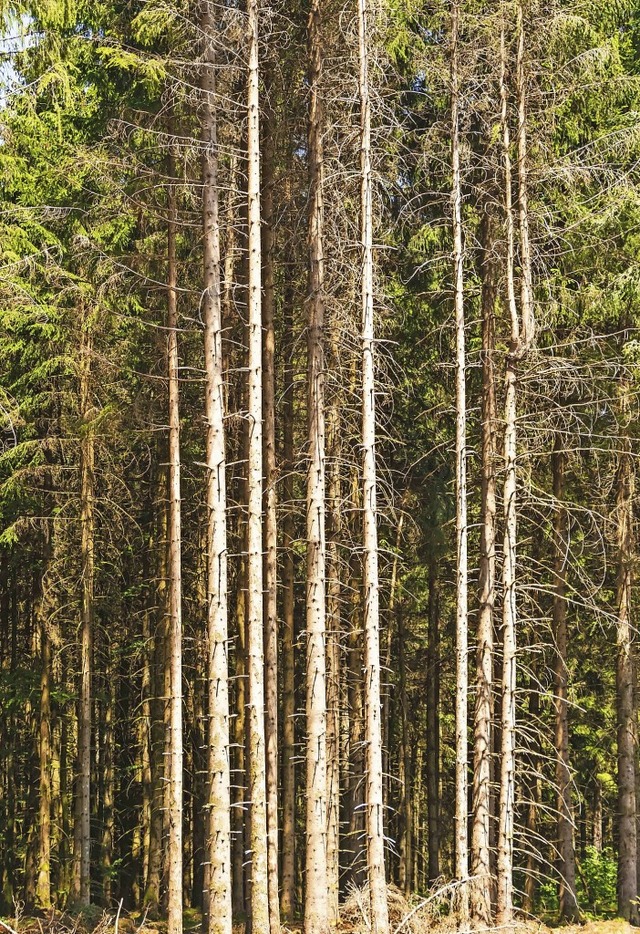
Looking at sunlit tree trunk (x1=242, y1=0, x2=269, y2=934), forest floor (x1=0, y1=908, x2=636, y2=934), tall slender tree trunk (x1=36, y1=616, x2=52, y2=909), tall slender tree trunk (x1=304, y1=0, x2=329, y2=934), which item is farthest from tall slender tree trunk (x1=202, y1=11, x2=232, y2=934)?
tall slender tree trunk (x1=36, y1=616, x2=52, y2=909)

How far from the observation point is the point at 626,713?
16734 millimetres

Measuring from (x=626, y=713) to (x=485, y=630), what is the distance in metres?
4.17

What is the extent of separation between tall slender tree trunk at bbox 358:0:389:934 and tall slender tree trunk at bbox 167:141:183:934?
2969 millimetres

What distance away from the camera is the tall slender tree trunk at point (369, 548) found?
39.7ft

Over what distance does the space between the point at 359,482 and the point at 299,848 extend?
51.8 ft

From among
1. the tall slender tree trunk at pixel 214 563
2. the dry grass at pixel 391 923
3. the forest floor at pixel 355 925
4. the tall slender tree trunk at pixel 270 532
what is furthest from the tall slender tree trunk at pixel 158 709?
the tall slender tree trunk at pixel 214 563

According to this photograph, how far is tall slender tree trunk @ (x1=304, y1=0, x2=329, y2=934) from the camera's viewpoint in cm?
1214

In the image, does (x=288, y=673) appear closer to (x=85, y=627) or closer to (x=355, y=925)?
(x=85, y=627)

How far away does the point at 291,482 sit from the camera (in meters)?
20.1

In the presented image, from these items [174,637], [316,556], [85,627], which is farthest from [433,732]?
[316,556]

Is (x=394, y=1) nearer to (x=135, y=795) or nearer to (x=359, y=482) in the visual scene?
(x=359, y=482)

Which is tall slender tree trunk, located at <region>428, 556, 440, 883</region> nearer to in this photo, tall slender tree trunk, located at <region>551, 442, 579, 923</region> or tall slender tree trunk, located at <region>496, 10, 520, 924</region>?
tall slender tree trunk, located at <region>551, 442, 579, 923</region>

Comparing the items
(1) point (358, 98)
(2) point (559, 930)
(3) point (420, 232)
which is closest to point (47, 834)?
(2) point (559, 930)

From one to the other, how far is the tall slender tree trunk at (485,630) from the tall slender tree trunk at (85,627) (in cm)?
666
